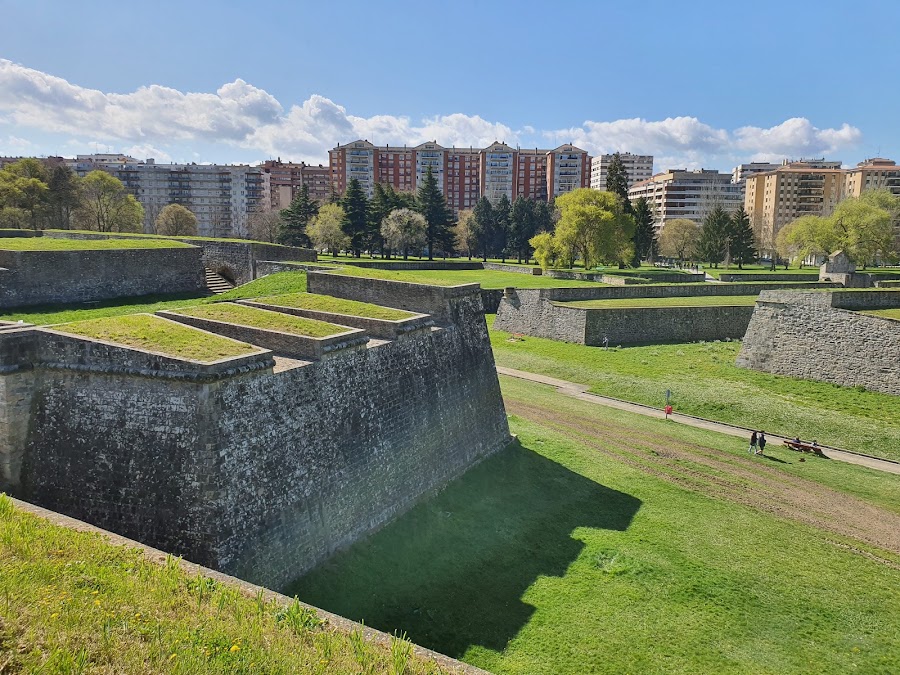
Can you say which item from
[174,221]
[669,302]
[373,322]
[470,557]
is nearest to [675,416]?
[470,557]

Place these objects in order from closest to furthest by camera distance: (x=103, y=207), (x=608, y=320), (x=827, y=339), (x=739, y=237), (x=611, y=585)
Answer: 1. (x=611, y=585)
2. (x=827, y=339)
3. (x=608, y=320)
4. (x=103, y=207)
5. (x=739, y=237)

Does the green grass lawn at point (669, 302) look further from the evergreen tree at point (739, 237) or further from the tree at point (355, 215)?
the evergreen tree at point (739, 237)

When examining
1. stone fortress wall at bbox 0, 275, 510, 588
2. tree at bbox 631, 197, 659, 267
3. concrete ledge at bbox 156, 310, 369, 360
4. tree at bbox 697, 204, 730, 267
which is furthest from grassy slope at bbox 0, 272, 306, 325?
tree at bbox 697, 204, 730, 267

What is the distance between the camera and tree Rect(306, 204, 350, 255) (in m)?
54.9

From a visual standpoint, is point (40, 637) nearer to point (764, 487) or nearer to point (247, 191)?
point (764, 487)

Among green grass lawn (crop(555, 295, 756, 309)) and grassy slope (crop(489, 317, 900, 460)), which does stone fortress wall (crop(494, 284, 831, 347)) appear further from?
grassy slope (crop(489, 317, 900, 460))

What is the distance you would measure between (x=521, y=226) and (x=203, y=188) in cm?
6065

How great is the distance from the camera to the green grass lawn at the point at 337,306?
15.4 m

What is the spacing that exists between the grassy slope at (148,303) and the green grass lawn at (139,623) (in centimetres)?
971

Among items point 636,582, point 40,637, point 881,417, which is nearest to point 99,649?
point 40,637

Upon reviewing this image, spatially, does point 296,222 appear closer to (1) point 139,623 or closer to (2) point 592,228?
(2) point 592,228

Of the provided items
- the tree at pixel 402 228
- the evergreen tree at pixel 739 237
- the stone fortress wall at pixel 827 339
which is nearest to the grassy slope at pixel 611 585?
the stone fortress wall at pixel 827 339

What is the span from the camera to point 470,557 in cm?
1252

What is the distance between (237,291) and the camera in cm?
2123
